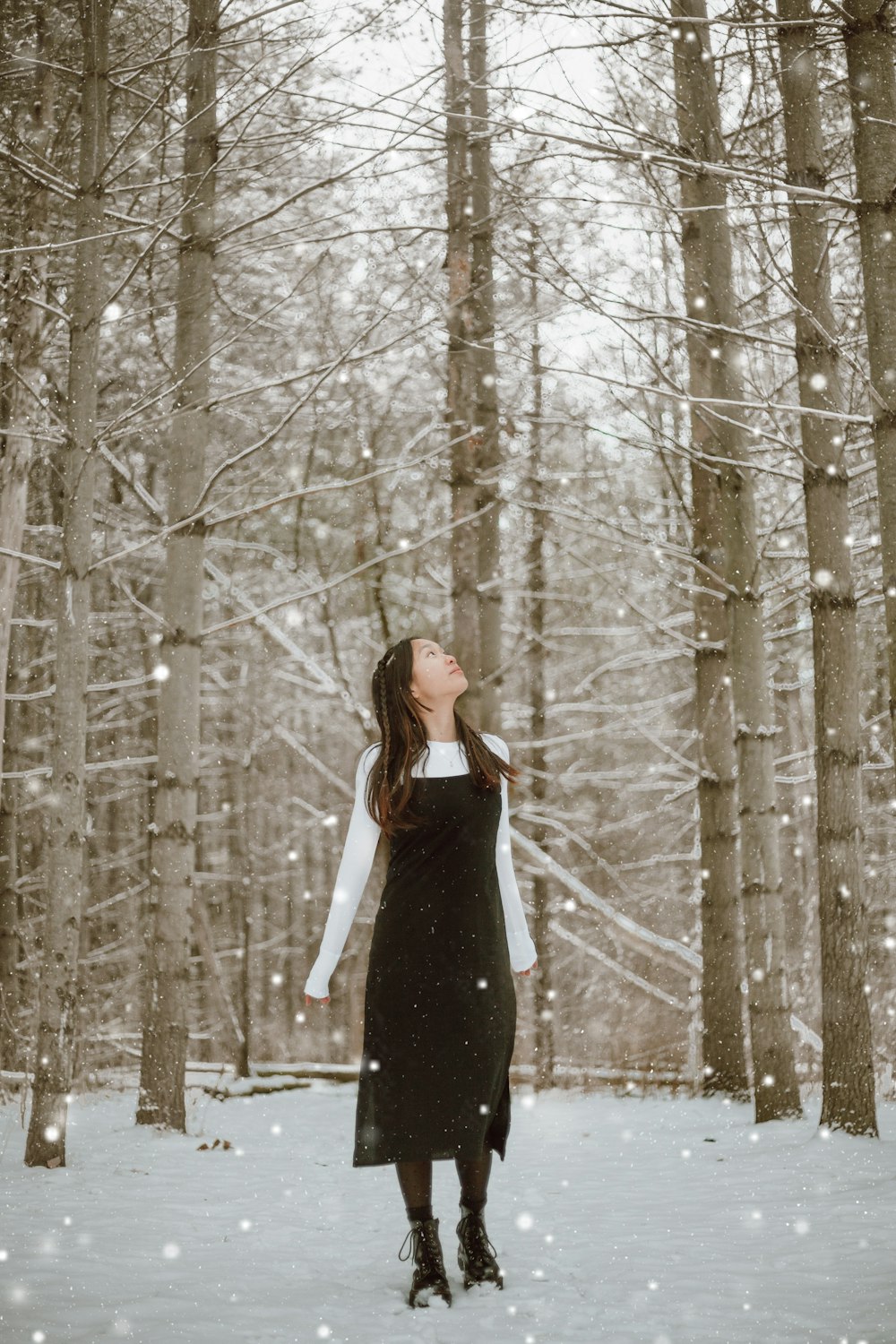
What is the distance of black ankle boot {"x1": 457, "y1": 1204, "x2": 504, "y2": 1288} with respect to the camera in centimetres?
317

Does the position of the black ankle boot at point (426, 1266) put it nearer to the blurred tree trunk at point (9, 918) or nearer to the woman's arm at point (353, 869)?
the woman's arm at point (353, 869)

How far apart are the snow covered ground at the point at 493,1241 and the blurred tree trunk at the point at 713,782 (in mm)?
1255

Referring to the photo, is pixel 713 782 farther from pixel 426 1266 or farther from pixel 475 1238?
pixel 426 1266

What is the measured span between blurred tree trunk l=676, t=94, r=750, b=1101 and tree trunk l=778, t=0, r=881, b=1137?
1804 mm

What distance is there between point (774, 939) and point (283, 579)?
815 centimetres

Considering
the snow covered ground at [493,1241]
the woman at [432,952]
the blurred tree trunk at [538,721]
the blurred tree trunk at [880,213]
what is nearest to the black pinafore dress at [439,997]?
the woman at [432,952]

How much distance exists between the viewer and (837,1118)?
5.25 meters

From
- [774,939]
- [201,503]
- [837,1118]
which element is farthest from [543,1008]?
[201,503]

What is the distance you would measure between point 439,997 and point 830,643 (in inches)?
125

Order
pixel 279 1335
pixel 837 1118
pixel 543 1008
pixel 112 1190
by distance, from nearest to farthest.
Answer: pixel 279 1335, pixel 112 1190, pixel 837 1118, pixel 543 1008

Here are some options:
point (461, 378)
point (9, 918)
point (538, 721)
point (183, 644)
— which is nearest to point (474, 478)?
point (461, 378)

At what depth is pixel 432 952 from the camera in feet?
11.0

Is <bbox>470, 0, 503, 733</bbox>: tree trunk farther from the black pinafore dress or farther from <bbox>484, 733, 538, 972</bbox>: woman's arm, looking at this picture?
the black pinafore dress

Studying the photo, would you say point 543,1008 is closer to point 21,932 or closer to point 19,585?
point 21,932
